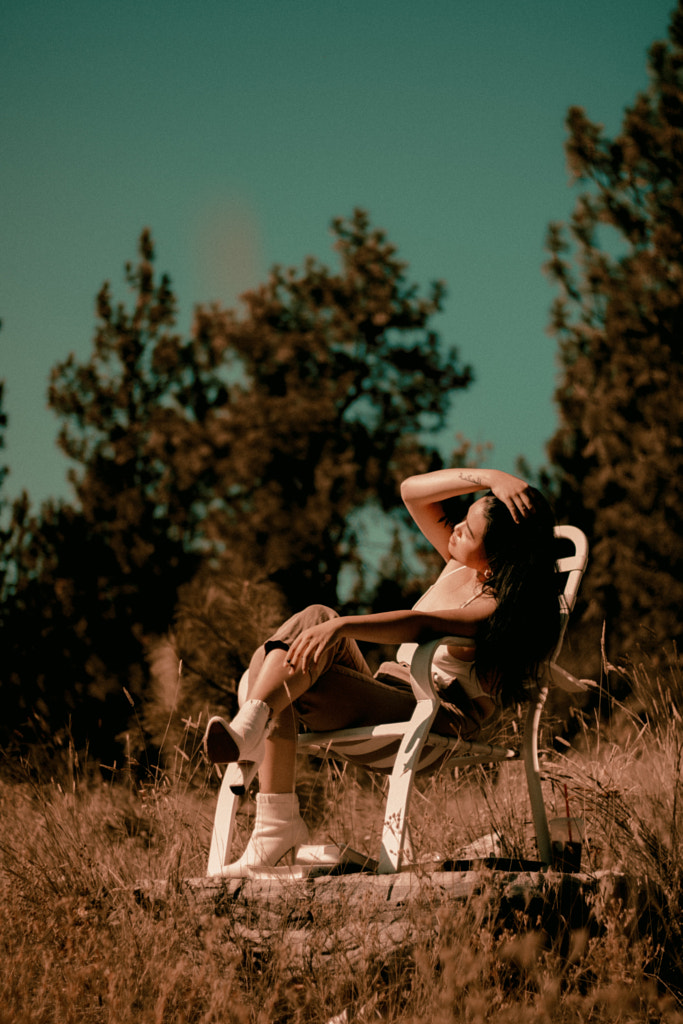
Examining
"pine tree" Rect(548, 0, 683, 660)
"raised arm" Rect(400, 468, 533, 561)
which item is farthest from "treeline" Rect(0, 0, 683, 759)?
"raised arm" Rect(400, 468, 533, 561)

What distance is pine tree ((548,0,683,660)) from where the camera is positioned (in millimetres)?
6488

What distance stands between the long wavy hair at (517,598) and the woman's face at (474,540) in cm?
1

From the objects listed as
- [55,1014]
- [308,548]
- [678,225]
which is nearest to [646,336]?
[678,225]

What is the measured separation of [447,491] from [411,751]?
87 cm

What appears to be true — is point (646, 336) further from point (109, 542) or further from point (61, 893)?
point (61, 893)

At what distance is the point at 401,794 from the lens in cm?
207

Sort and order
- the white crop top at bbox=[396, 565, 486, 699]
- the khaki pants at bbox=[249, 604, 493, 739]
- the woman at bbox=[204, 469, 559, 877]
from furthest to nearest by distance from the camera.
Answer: the white crop top at bbox=[396, 565, 486, 699] < the khaki pants at bbox=[249, 604, 493, 739] < the woman at bbox=[204, 469, 559, 877]

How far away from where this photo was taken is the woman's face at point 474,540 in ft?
8.21

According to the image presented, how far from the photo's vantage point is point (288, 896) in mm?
2043

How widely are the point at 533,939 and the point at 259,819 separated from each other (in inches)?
28.7

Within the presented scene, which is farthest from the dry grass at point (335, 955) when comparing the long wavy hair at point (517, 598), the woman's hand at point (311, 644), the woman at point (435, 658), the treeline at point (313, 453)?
the treeline at point (313, 453)

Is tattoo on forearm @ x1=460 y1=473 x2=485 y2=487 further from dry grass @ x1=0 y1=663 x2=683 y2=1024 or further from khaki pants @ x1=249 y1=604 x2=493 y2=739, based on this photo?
dry grass @ x1=0 y1=663 x2=683 y2=1024

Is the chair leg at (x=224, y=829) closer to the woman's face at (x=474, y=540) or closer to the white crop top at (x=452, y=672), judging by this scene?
the white crop top at (x=452, y=672)

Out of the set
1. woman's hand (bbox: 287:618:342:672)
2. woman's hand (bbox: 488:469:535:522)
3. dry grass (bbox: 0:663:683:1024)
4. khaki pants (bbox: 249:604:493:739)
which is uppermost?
woman's hand (bbox: 488:469:535:522)
